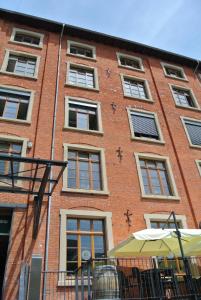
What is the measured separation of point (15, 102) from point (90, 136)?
165 inches

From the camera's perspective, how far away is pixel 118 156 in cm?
1345

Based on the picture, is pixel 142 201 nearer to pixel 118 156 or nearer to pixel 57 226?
pixel 118 156

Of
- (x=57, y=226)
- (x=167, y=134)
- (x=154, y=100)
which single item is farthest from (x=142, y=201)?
(x=154, y=100)

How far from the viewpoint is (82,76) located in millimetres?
17234

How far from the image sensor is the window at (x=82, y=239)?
1018cm

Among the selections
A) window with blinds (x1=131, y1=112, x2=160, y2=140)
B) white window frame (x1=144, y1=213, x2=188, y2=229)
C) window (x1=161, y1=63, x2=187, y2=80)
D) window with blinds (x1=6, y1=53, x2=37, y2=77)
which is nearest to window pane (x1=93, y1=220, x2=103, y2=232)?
white window frame (x1=144, y1=213, x2=188, y2=229)

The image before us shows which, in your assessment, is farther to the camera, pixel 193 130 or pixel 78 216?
pixel 193 130

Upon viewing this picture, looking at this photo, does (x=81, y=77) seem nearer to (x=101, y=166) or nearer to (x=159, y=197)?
(x=101, y=166)

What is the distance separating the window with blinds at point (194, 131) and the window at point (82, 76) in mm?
6033

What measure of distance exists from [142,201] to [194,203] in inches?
103

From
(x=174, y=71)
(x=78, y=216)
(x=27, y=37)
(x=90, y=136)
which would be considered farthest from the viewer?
(x=174, y=71)

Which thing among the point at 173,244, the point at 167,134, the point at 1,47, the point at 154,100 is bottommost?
the point at 173,244

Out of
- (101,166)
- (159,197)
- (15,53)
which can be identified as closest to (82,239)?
(101,166)

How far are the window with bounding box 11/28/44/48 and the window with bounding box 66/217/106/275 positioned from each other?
464 inches
